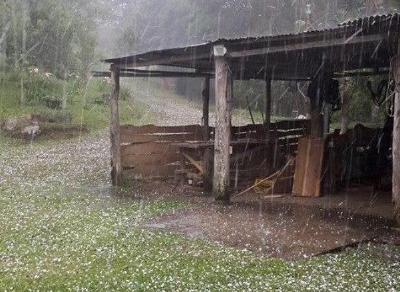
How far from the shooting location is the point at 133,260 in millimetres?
7746

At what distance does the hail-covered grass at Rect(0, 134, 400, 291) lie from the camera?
266 inches

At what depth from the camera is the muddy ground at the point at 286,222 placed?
347 inches

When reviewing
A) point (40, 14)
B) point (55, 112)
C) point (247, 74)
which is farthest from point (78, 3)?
point (247, 74)

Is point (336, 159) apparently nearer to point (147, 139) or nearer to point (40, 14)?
point (147, 139)

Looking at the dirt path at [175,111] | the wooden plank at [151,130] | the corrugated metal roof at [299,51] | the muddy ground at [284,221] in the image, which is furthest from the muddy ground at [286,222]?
the dirt path at [175,111]

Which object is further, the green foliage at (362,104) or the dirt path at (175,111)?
the dirt path at (175,111)

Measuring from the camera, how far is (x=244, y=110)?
37.8m

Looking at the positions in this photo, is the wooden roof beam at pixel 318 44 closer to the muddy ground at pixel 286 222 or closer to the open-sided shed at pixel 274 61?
the open-sided shed at pixel 274 61

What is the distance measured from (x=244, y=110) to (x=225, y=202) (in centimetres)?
2614

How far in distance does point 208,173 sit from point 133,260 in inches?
258

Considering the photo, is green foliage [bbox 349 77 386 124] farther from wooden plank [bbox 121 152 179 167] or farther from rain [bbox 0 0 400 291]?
wooden plank [bbox 121 152 179 167]

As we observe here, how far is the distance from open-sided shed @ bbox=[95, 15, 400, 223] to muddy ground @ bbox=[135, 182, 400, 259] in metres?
0.81

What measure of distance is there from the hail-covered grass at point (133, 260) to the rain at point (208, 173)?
36 millimetres

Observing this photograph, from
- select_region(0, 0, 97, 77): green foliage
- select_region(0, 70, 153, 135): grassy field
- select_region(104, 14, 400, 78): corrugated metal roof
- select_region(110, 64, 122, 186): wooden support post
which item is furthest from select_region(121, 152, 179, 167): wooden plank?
Answer: select_region(0, 0, 97, 77): green foliage
